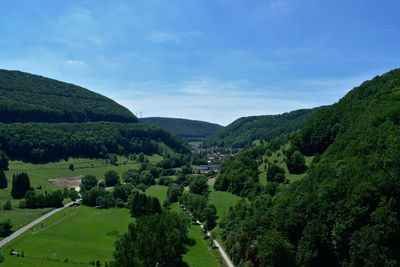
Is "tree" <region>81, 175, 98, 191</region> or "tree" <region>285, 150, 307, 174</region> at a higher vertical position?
"tree" <region>285, 150, 307, 174</region>

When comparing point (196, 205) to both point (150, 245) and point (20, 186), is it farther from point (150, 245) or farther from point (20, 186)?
point (20, 186)

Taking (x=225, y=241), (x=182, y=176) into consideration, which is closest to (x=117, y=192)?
(x=182, y=176)

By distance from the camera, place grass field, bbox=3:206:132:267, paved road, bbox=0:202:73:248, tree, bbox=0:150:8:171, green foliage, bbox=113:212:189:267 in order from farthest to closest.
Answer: tree, bbox=0:150:8:171 → paved road, bbox=0:202:73:248 → grass field, bbox=3:206:132:267 → green foliage, bbox=113:212:189:267

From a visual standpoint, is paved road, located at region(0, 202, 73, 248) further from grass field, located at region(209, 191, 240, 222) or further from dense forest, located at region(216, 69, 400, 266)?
dense forest, located at region(216, 69, 400, 266)

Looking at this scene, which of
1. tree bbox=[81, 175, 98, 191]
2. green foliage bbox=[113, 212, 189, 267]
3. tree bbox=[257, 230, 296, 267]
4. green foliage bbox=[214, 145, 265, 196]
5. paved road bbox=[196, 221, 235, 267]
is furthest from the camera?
tree bbox=[81, 175, 98, 191]

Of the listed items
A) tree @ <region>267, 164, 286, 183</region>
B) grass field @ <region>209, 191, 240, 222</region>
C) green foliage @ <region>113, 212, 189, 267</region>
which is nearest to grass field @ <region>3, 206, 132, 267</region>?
green foliage @ <region>113, 212, 189, 267</region>

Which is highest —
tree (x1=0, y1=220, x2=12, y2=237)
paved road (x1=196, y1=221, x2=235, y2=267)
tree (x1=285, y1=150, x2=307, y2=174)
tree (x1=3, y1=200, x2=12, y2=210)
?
tree (x1=285, y1=150, x2=307, y2=174)

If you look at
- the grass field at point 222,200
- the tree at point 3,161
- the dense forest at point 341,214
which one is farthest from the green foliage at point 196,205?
the tree at point 3,161

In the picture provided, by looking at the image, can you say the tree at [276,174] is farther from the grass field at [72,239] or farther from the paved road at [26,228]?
Result: the paved road at [26,228]
